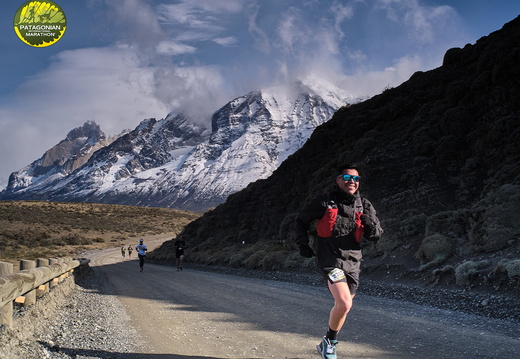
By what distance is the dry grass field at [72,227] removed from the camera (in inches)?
2279

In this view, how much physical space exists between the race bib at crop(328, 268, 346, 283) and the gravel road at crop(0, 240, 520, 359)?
1.04 m

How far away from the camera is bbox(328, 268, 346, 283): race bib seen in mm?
4973

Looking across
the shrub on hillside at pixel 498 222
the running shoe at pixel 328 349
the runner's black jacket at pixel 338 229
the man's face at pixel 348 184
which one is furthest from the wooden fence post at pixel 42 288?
the shrub on hillside at pixel 498 222

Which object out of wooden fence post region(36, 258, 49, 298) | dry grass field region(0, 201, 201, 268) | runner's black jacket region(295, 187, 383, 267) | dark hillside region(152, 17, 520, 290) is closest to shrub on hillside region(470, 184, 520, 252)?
dark hillside region(152, 17, 520, 290)

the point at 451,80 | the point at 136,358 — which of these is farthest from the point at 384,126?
the point at 136,358

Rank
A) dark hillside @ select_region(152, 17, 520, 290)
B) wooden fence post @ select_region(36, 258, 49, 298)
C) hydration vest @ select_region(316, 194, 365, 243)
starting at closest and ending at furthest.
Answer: hydration vest @ select_region(316, 194, 365, 243) < wooden fence post @ select_region(36, 258, 49, 298) < dark hillside @ select_region(152, 17, 520, 290)

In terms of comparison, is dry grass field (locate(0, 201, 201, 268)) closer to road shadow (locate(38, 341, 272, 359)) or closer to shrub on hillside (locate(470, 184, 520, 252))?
shrub on hillside (locate(470, 184, 520, 252))

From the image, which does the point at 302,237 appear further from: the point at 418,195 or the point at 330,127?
the point at 330,127

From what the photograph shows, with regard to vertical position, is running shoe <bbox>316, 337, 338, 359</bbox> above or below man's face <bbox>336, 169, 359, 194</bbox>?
below

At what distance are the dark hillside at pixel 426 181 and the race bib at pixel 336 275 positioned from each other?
6336 mm

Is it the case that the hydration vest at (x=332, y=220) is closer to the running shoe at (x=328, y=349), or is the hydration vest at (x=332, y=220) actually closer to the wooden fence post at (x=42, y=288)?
the running shoe at (x=328, y=349)

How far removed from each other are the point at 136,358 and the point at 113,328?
2.07 m

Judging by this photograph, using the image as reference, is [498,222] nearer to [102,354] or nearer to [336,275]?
[336,275]

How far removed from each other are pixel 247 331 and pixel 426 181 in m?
16.0
